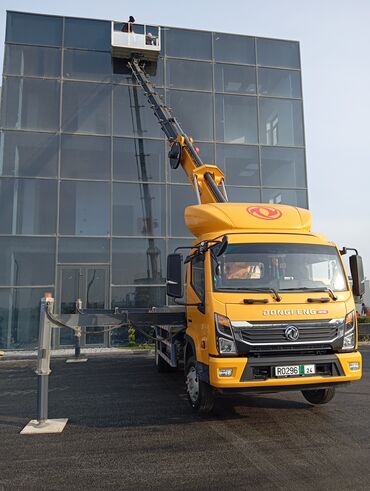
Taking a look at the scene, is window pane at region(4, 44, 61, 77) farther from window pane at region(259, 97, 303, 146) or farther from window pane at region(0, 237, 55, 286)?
window pane at region(259, 97, 303, 146)

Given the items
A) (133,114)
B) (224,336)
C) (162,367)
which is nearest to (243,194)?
(133,114)

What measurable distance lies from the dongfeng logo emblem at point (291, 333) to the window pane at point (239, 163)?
1160 cm

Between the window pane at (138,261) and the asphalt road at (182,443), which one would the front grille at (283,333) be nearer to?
the asphalt road at (182,443)

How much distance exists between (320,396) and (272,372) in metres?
1.81

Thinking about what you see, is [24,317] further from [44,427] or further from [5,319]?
[44,427]

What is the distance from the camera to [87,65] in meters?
16.1

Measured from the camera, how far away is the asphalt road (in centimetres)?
398

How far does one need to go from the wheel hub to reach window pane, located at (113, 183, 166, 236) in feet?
31.4

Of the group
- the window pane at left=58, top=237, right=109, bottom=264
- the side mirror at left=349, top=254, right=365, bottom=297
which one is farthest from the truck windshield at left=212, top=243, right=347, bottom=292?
the window pane at left=58, top=237, right=109, bottom=264

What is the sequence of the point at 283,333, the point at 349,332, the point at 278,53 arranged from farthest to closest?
the point at 278,53, the point at 349,332, the point at 283,333

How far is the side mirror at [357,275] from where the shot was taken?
245 inches

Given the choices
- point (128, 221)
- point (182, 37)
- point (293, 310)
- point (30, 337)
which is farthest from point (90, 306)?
point (182, 37)

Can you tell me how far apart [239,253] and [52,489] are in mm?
3583

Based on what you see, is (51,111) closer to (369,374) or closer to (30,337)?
(30,337)
